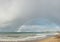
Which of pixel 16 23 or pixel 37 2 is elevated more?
pixel 37 2

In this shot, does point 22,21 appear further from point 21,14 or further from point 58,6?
point 58,6

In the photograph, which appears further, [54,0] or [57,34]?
[54,0]

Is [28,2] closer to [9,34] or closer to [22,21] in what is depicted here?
[22,21]

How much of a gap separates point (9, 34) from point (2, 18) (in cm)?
16

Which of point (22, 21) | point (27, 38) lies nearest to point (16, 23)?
point (22, 21)

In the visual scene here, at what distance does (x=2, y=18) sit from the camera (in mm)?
508

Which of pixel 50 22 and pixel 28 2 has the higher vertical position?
Answer: pixel 28 2

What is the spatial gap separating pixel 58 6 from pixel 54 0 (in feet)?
0.12

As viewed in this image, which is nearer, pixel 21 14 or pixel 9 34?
pixel 9 34

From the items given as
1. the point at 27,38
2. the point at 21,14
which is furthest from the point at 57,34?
the point at 21,14

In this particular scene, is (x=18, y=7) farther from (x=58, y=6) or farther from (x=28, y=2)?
(x=58, y=6)

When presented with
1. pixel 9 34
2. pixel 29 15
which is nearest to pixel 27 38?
pixel 9 34

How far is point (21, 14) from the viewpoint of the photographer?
51 centimetres

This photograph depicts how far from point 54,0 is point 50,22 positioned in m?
0.12
